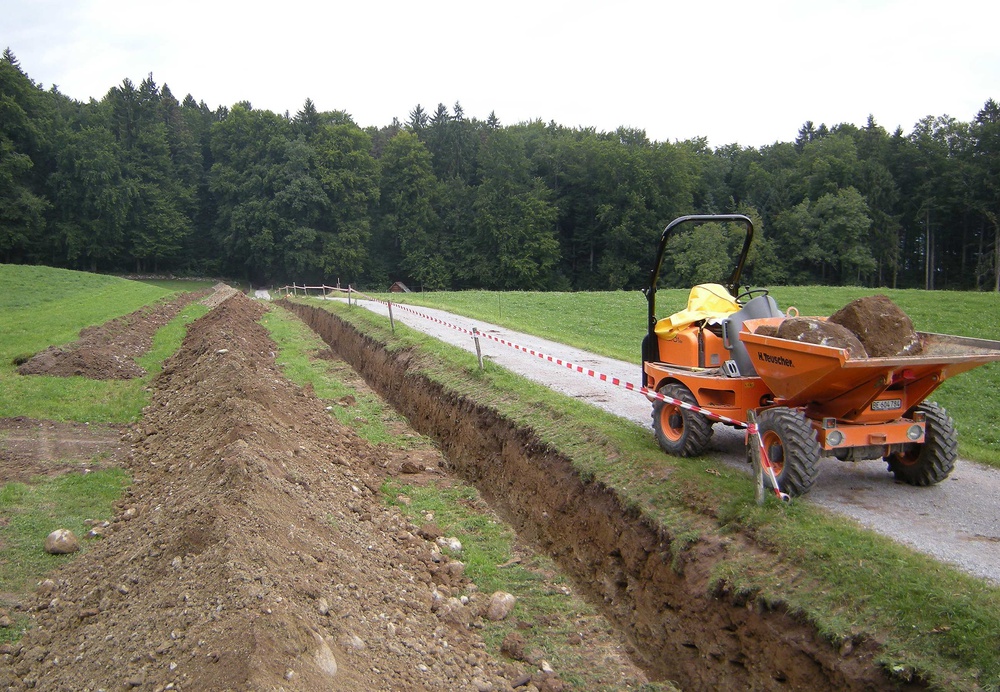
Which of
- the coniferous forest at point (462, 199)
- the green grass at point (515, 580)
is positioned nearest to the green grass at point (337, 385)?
the green grass at point (515, 580)

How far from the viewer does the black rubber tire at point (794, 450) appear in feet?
19.3

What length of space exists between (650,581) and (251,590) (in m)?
3.35

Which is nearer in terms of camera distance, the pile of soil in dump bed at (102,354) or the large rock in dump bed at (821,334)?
the large rock in dump bed at (821,334)

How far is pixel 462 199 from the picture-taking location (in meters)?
69.5

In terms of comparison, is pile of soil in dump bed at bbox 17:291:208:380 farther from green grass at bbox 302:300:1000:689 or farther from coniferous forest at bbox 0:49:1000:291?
coniferous forest at bbox 0:49:1000:291

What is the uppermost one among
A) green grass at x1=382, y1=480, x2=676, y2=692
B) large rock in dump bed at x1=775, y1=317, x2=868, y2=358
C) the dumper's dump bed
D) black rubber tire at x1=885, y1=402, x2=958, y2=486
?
large rock in dump bed at x1=775, y1=317, x2=868, y2=358

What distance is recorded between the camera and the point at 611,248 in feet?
205

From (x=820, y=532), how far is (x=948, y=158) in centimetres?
6441

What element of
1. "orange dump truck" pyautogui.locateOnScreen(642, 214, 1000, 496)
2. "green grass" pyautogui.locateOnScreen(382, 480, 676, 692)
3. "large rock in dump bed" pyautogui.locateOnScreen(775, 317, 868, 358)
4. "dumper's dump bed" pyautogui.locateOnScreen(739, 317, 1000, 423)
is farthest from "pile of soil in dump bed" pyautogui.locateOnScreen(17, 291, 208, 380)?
"large rock in dump bed" pyautogui.locateOnScreen(775, 317, 868, 358)

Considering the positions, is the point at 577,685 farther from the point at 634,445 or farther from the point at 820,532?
the point at 634,445

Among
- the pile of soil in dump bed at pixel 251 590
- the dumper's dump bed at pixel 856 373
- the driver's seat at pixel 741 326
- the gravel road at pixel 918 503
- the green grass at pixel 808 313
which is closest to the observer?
the pile of soil in dump bed at pixel 251 590

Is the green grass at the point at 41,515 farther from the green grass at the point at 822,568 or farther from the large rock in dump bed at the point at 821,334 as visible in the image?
the large rock in dump bed at the point at 821,334

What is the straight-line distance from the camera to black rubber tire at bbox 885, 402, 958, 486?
6316 mm

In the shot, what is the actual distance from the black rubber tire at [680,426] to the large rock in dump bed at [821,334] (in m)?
1.46
